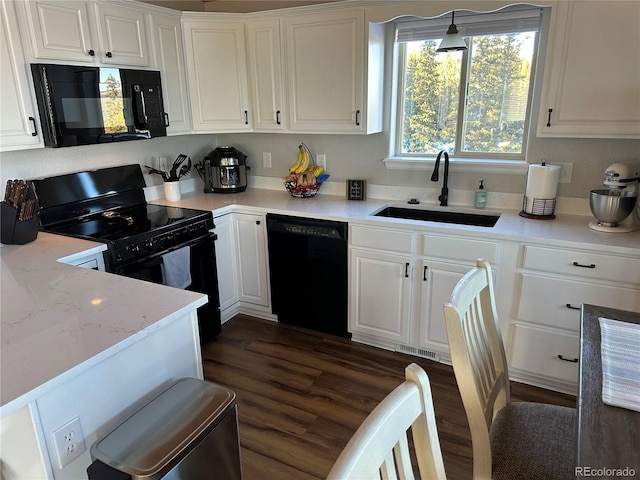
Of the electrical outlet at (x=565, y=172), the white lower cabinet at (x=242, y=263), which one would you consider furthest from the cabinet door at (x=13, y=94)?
the electrical outlet at (x=565, y=172)

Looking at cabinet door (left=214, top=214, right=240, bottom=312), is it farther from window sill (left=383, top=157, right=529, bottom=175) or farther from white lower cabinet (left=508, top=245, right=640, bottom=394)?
white lower cabinet (left=508, top=245, right=640, bottom=394)

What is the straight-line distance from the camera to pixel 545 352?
2398 millimetres

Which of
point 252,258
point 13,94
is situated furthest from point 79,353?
point 252,258

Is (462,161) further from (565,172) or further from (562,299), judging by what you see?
(562,299)

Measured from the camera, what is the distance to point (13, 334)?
1.34 meters

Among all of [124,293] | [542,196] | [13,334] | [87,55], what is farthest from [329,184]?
[13,334]

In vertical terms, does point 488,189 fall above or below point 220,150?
below

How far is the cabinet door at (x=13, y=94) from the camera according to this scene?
2.08 m

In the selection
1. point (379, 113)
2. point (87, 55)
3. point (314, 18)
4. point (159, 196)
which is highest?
point (314, 18)

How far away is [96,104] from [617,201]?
9.32 feet

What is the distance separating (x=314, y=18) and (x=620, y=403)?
8.67 feet

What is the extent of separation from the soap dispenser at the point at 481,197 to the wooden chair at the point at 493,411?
4.90 feet

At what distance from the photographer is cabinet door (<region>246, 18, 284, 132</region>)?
3.01 metres

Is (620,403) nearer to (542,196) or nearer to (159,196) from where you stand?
(542,196)
